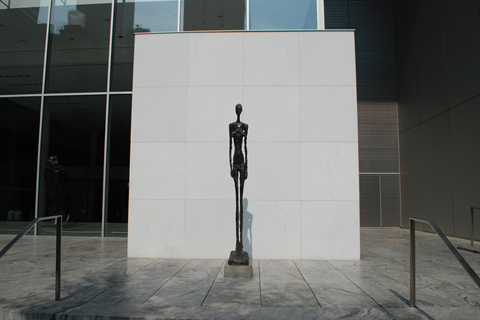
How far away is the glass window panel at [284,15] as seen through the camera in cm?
735

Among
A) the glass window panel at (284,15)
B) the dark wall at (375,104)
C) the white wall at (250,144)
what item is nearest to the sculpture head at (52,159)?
the white wall at (250,144)

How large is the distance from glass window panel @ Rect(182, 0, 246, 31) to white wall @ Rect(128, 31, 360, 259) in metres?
0.90

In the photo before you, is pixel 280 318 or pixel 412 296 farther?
pixel 412 296

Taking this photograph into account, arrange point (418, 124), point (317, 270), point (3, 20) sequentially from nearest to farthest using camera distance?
point (317, 270) → point (3, 20) → point (418, 124)

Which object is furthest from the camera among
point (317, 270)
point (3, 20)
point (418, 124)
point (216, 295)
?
point (418, 124)

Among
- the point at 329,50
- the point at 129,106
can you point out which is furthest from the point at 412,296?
the point at 129,106

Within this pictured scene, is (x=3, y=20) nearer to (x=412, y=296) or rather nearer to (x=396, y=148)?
(x=412, y=296)

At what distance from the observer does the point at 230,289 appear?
14.8 ft

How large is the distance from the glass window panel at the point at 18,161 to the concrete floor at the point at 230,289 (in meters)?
3.99

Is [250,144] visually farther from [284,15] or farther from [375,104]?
[375,104]

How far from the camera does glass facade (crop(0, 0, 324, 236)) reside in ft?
33.5

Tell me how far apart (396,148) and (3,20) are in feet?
52.3

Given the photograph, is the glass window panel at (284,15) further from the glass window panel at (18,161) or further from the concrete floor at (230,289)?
the glass window panel at (18,161)

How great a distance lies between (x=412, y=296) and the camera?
3.91 metres
